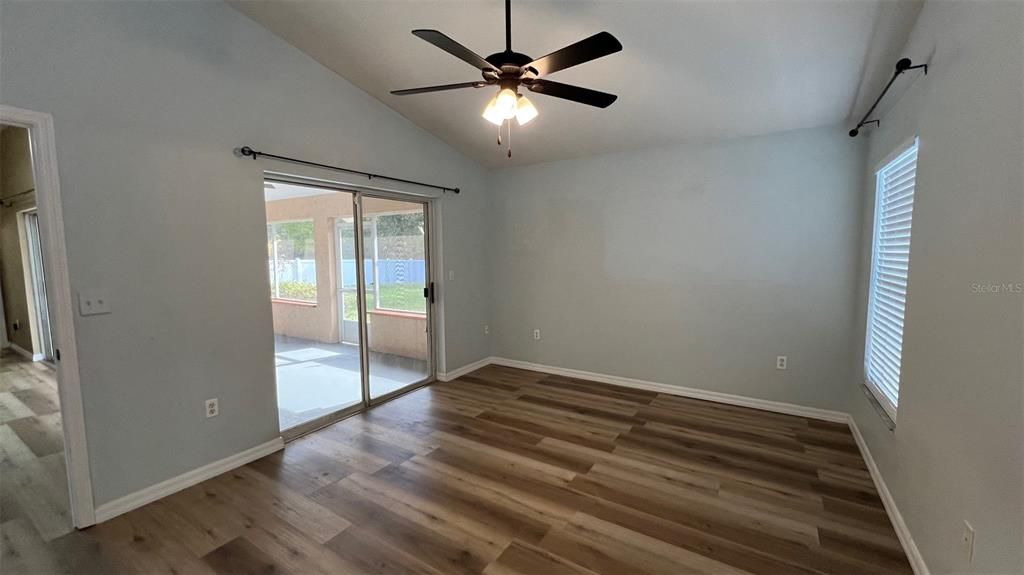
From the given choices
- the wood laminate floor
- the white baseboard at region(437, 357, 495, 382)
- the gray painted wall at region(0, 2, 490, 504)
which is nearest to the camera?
Answer: the wood laminate floor

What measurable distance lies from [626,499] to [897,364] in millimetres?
1777

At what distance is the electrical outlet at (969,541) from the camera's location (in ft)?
4.64

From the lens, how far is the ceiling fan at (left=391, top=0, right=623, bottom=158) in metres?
1.68

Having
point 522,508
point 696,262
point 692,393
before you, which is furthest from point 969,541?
point 696,262

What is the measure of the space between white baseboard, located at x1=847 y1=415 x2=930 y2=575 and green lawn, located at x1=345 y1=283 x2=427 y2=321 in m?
3.97

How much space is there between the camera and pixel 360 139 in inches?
139

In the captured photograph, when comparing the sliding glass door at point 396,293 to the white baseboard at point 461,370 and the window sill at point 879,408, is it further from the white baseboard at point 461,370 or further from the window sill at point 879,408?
the window sill at point 879,408

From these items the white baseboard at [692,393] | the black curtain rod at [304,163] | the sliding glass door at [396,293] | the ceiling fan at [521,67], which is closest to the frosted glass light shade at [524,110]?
the ceiling fan at [521,67]

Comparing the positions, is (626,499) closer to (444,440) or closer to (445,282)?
(444,440)

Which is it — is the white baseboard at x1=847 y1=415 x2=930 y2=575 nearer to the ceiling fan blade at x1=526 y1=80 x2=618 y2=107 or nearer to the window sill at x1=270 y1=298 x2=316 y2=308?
the ceiling fan blade at x1=526 y1=80 x2=618 y2=107

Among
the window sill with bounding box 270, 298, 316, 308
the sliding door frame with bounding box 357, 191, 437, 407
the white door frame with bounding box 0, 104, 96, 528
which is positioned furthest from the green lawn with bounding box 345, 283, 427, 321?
the white door frame with bounding box 0, 104, 96, 528

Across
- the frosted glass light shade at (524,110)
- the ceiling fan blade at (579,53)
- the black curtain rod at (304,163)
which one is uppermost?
the ceiling fan blade at (579,53)

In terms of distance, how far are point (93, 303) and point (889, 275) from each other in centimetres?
469

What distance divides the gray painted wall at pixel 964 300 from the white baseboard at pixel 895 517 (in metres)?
0.06
